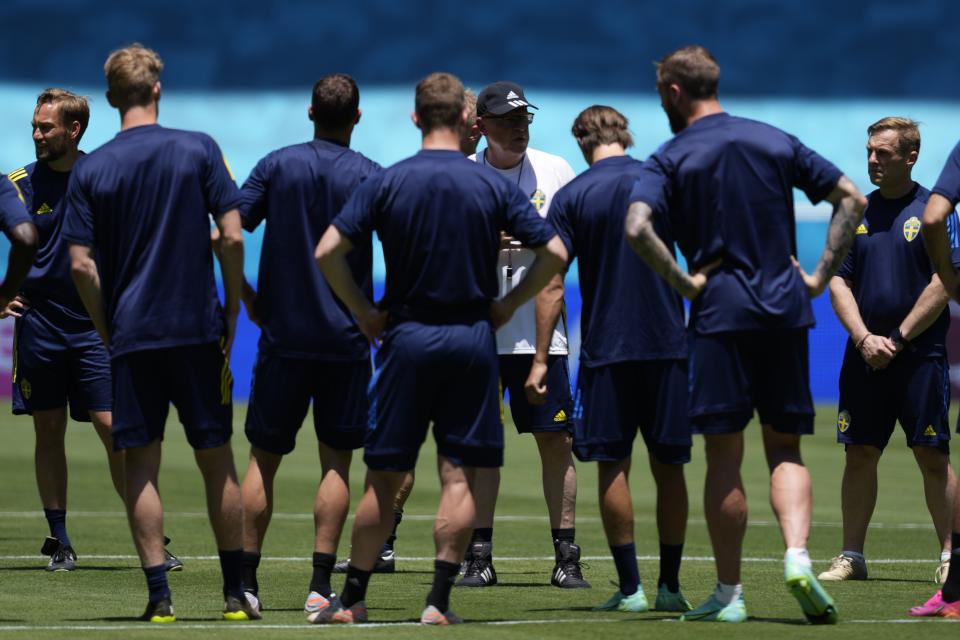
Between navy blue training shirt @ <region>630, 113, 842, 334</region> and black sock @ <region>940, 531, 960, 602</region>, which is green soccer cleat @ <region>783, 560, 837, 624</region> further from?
navy blue training shirt @ <region>630, 113, 842, 334</region>

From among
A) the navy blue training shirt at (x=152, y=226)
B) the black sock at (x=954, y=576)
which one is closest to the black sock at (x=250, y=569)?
the navy blue training shirt at (x=152, y=226)

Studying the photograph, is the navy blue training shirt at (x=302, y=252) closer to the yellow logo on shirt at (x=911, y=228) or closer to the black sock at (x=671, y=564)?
the black sock at (x=671, y=564)

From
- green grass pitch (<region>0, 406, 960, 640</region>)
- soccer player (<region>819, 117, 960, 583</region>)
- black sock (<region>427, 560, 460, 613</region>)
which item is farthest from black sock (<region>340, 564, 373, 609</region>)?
soccer player (<region>819, 117, 960, 583</region>)

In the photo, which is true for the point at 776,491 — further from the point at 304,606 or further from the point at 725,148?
the point at 304,606

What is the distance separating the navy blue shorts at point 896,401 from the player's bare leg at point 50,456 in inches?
181

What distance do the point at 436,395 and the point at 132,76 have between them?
1.89 meters

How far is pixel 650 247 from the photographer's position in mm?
7250

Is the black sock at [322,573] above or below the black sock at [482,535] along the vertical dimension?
above

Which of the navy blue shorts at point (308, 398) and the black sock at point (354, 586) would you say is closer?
the black sock at point (354, 586)

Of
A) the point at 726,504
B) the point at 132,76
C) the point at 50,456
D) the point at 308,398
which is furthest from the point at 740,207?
the point at 50,456

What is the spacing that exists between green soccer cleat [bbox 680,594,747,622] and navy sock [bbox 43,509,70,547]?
412 centimetres

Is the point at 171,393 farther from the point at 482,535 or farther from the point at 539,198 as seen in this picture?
the point at 539,198

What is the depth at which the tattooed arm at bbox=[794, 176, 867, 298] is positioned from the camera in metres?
7.39

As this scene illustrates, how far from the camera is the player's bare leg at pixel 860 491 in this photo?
986 centimetres
